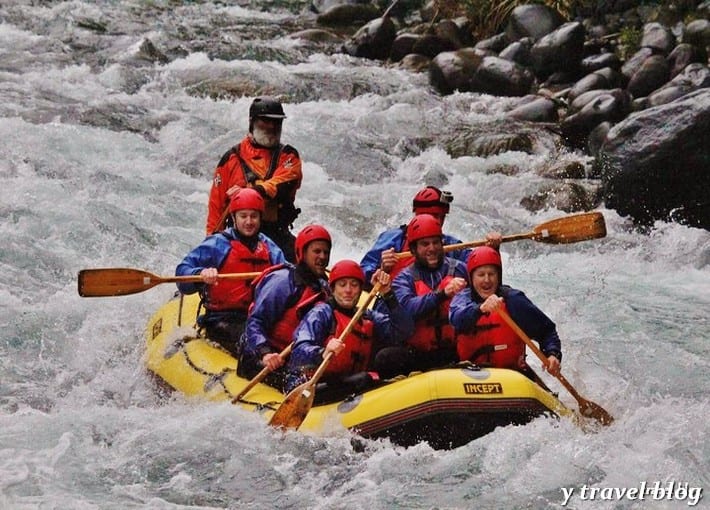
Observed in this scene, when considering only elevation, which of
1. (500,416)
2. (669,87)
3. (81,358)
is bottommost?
(81,358)

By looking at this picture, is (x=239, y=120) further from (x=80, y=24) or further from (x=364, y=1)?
(x=364, y=1)

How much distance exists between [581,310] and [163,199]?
4357 millimetres

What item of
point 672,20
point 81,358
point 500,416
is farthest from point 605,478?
point 672,20

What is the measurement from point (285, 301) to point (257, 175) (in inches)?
67.1

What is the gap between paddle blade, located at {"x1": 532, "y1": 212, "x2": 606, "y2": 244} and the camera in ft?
25.9

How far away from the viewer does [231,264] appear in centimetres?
748

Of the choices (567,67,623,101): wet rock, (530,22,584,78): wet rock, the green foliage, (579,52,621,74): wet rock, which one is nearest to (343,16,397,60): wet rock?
the green foliage

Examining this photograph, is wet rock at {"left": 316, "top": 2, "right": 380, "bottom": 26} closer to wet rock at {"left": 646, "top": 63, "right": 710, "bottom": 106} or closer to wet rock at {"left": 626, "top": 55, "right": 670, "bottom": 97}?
wet rock at {"left": 626, "top": 55, "right": 670, "bottom": 97}

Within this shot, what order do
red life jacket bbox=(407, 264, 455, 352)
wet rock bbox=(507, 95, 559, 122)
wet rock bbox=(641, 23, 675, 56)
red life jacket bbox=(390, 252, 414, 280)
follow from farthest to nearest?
wet rock bbox=(641, 23, 675, 56), wet rock bbox=(507, 95, 559, 122), red life jacket bbox=(390, 252, 414, 280), red life jacket bbox=(407, 264, 455, 352)

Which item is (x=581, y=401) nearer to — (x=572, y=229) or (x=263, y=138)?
(x=572, y=229)

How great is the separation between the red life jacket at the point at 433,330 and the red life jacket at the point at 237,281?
3.74 ft

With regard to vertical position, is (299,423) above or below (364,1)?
below

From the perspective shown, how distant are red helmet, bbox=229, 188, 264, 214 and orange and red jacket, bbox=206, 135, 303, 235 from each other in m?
0.74

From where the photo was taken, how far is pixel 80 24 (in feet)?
55.8
